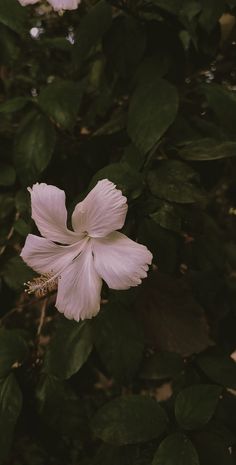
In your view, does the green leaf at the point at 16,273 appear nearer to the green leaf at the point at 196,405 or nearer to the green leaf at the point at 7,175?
the green leaf at the point at 7,175

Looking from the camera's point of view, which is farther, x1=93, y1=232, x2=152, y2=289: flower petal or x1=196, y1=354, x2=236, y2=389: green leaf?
x1=196, y1=354, x2=236, y2=389: green leaf

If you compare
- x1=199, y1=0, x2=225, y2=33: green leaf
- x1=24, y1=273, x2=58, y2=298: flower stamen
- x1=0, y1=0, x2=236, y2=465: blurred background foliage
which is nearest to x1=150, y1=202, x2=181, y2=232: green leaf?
x1=0, y1=0, x2=236, y2=465: blurred background foliage

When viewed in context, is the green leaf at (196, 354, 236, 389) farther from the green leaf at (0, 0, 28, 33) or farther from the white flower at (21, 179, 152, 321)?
the green leaf at (0, 0, 28, 33)

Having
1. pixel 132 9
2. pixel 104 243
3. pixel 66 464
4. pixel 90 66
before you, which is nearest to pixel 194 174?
pixel 104 243

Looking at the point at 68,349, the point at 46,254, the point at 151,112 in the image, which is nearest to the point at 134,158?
the point at 151,112

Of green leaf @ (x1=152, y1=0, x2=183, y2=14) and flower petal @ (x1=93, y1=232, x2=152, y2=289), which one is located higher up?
green leaf @ (x1=152, y1=0, x2=183, y2=14)

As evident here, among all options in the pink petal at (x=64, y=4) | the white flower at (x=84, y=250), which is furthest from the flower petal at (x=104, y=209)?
the pink petal at (x=64, y=4)
